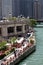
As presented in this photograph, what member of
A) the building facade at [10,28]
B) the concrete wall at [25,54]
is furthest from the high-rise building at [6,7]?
the concrete wall at [25,54]

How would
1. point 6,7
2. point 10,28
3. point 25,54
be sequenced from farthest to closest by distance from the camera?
point 6,7, point 10,28, point 25,54

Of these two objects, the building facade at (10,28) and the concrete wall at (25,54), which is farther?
the building facade at (10,28)

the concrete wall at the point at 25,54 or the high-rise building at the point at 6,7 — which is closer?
the concrete wall at the point at 25,54

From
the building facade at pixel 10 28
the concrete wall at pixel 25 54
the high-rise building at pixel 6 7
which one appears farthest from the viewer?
the high-rise building at pixel 6 7

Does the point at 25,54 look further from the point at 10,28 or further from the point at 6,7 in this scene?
the point at 6,7

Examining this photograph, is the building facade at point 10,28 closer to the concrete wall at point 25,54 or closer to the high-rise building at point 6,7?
the concrete wall at point 25,54

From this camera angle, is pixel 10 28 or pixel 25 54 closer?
pixel 25 54

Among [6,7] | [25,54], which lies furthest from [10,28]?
[6,7]

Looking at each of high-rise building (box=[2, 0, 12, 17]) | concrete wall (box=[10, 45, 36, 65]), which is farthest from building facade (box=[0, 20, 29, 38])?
high-rise building (box=[2, 0, 12, 17])

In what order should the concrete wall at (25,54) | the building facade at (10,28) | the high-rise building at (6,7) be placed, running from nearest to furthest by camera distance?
the concrete wall at (25,54) → the building facade at (10,28) → the high-rise building at (6,7)

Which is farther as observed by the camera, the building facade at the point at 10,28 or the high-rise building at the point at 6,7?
the high-rise building at the point at 6,7

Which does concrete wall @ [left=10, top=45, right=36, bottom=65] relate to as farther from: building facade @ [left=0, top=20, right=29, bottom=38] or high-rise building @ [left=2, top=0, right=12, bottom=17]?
high-rise building @ [left=2, top=0, right=12, bottom=17]

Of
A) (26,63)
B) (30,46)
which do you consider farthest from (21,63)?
(30,46)
